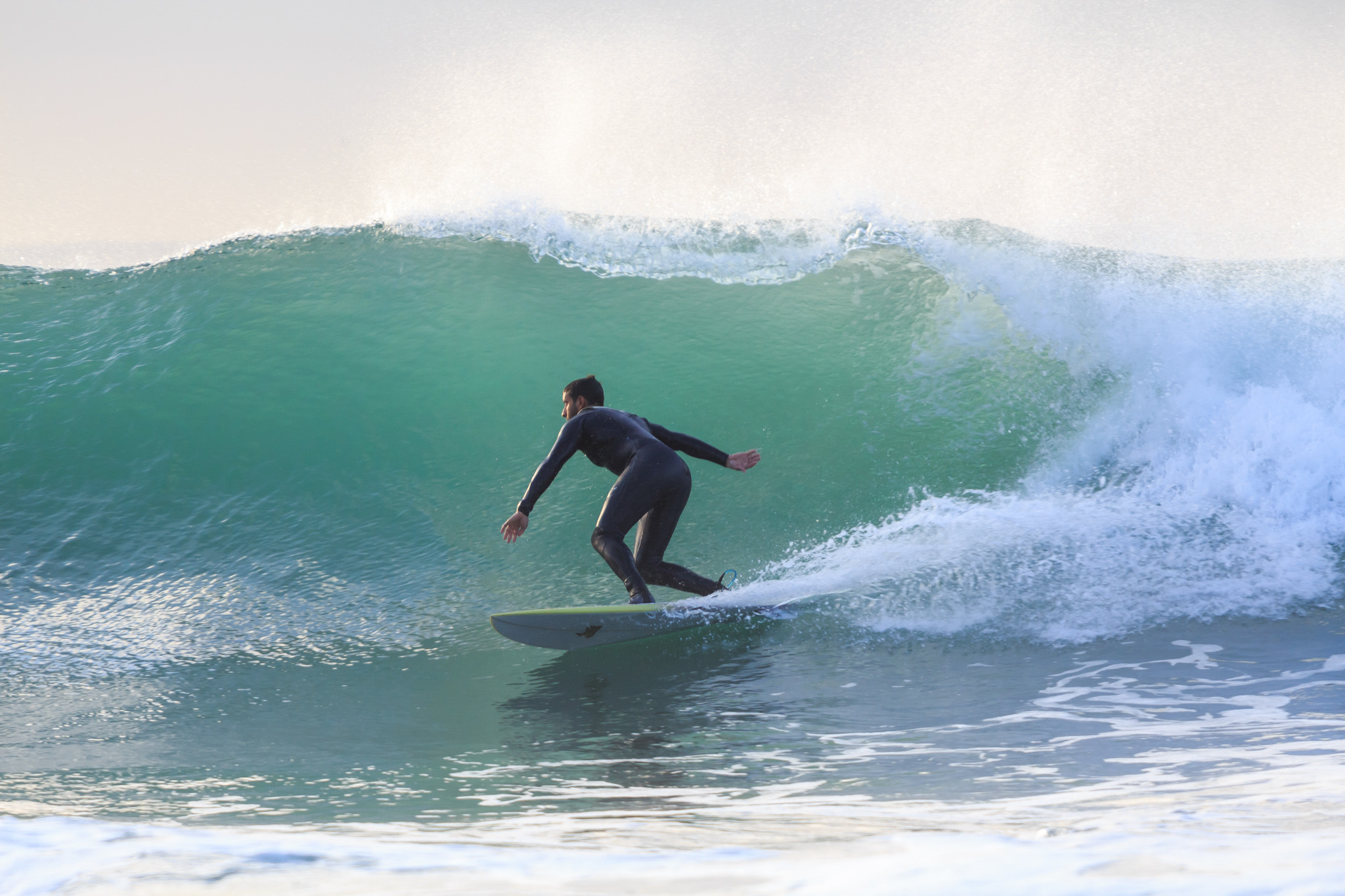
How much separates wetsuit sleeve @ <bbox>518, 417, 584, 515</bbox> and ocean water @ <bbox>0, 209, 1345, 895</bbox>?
0.82m

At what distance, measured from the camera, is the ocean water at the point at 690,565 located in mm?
2111

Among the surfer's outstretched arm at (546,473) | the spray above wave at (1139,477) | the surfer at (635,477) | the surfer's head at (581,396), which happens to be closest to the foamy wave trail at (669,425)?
the spray above wave at (1139,477)

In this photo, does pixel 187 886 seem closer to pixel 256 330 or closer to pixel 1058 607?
pixel 1058 607

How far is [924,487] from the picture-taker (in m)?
6.26

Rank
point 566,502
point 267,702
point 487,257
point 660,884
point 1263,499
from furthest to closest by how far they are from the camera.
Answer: point 487,257, point 566,502, point 1263,499, point 267,702, point 660,884

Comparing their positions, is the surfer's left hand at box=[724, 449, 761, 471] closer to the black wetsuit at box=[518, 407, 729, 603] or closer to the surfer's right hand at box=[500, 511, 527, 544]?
the black wetsuit at box=[518, 407, 729, 603]

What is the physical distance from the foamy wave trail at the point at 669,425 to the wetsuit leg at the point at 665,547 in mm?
359

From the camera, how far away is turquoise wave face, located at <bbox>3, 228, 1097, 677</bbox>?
219 inches

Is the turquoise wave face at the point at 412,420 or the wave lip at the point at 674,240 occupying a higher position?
the wave lip at the point at 674,240

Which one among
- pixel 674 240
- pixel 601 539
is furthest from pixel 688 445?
pixel 674 240

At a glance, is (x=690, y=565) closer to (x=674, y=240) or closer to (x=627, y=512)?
(x=627, y=512)

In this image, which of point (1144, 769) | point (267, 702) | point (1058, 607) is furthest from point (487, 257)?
point (1144, 769)

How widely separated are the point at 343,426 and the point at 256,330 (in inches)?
65.1

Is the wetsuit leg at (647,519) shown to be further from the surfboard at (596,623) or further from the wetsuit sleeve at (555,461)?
the wetsuit sleeve at (555,461)
